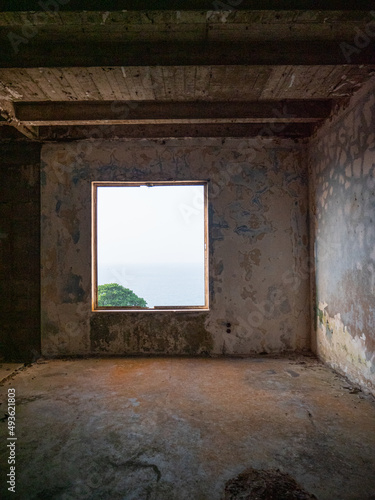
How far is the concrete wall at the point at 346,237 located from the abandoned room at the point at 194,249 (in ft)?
0.07

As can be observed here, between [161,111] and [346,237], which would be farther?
[161,111]

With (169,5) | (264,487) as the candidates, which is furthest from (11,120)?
(264,487)

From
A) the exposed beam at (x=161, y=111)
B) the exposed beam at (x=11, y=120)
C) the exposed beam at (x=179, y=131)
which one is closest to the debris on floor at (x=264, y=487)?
the exposed beam at (x=161, y=111)

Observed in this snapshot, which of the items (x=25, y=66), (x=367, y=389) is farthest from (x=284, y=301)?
(x=25, y=66)

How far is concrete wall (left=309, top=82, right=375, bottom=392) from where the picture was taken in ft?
8.15

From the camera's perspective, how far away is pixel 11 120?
301 cm

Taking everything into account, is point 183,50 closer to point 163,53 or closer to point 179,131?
point 163,53

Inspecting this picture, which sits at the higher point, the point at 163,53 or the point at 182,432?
the point at 163,53

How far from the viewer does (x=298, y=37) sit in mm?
2090

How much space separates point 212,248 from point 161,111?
1.62m

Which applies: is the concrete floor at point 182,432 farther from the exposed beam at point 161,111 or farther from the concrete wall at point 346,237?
the exposed beam at point 161,111

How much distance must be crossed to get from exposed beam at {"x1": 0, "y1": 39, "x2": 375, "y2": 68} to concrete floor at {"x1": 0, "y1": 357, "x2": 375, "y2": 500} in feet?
8.29

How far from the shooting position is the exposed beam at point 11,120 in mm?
2851

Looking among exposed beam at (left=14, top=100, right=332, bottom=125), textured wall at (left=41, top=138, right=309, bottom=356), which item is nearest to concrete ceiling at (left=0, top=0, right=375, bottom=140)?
exposed beam at (left=14, top=100, right=332, bottom=125)
